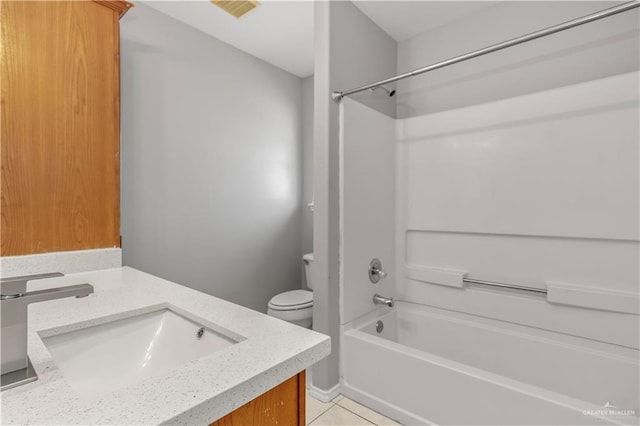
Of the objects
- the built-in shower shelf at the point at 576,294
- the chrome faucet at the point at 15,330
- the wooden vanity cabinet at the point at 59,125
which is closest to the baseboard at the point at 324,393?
the built-in shower shelf at the point at 576,294

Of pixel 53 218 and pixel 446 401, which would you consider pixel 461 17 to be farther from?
pixel 53 218

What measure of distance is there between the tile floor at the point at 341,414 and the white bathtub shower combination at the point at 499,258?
55 mm

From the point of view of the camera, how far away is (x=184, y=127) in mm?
2266

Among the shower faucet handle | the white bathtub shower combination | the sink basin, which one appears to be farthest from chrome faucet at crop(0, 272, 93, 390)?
the shower faucet handle

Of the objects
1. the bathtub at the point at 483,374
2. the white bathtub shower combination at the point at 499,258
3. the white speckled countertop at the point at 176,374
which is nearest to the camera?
the white speckled countertop at the point at 176,374

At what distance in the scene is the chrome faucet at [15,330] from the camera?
568mm

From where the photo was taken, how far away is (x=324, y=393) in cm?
175

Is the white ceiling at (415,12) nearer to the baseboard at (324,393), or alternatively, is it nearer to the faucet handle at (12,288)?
the faucet handle at (12,288)

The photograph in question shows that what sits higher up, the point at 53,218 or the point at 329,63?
the point at 329,63

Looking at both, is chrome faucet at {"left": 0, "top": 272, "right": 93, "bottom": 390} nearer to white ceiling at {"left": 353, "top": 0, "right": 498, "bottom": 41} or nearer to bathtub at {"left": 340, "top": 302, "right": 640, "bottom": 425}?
bathtub at {"left": 340, "top": 302, "right": 640, "bottom": 425}

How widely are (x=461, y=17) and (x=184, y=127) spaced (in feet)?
6.75

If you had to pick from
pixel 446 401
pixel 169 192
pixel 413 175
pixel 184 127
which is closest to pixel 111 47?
pixel 184 127

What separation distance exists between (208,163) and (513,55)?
2191mm

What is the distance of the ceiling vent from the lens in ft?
6.56
